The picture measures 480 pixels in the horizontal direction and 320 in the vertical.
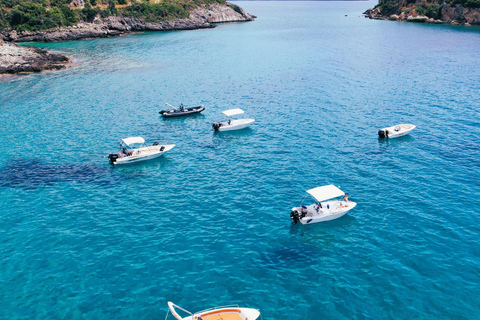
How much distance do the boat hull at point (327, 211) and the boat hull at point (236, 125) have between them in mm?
29931

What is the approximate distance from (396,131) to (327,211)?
2974 cm

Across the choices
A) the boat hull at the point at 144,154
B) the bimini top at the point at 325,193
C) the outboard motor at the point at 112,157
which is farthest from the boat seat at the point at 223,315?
the outboard motor at the point at 112,157

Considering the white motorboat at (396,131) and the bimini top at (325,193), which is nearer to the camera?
the bimini top at (325,193)

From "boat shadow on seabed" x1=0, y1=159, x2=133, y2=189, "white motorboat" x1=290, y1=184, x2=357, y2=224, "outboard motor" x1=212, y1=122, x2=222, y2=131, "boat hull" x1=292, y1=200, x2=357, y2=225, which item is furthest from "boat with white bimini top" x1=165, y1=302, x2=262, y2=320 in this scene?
"outboard motor" x1=212, y1=122, x2=222, y2=131

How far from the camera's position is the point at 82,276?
114 feet

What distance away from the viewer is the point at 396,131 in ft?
211

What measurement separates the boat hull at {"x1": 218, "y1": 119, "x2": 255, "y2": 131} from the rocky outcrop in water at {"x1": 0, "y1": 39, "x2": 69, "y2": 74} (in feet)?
254

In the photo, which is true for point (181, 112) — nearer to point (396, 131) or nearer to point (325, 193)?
point (396, 131)

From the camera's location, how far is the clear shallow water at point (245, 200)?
3253 cm

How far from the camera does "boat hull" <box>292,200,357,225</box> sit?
1658 inches

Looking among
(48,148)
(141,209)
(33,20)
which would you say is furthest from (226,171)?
(33,20)

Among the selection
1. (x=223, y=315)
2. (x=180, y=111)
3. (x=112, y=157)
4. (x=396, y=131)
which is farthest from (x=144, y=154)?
(x=396, y=131)

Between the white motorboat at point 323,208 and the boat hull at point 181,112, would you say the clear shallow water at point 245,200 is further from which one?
the boat hull at point 181,112

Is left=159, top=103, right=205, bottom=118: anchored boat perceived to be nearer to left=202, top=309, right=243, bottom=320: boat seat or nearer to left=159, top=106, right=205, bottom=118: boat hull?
left=159, top=106, right=205, bottom=118: boat hull
